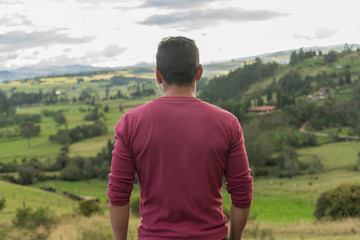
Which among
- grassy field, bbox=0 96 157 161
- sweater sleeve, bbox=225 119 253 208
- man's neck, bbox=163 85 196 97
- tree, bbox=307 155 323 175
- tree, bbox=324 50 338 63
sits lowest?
tree, bbox=307 155 323 175

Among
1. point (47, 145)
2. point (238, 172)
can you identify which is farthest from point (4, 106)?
point (238, 172)

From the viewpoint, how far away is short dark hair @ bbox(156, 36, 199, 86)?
2670mm

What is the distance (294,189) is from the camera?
49.4m

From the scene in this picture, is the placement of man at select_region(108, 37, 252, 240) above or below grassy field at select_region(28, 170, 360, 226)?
above

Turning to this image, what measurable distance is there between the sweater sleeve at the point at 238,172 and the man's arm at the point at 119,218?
839 millimetres

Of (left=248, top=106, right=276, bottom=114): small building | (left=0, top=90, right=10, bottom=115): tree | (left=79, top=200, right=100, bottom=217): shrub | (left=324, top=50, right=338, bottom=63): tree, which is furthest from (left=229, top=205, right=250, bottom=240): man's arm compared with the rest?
(left=0, top=90, right=10, bottom=115): tree

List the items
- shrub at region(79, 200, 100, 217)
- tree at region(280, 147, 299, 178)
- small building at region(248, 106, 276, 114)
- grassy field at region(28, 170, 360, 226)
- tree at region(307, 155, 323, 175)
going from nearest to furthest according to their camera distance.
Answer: shrub at region(79, 200, 100, 217) → grassy field at region(28, 170, 360, 226) → tree at region(307, 155, 323, 175) → tree at region(280, 147, 299, 178) → small building at region(248, 106, 276, 114)

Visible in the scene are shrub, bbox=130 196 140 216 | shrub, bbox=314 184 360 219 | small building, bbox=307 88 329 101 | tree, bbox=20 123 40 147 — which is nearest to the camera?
shrub, bbox=314 184 360 219

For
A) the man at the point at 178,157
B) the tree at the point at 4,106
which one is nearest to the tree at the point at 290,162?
the man at the point at 178,157

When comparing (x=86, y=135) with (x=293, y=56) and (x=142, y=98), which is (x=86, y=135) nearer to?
(x=142, y=98)

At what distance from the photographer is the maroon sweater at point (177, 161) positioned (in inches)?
101

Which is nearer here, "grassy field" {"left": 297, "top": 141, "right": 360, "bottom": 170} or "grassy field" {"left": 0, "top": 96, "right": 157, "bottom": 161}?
"grassy field" {"left": 297, "top": 141, "right": 360, "bottom": 170}

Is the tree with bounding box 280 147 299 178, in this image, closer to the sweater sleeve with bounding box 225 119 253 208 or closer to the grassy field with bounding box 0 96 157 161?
the grassy field with bounding box 0 96 157 161

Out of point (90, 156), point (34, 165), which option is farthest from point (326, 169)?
point (34, 165)
